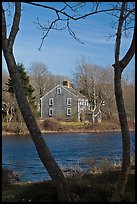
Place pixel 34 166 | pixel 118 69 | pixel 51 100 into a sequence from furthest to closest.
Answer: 1. pixel 51 100
2. pixel 34 166
3. pixel 118 69

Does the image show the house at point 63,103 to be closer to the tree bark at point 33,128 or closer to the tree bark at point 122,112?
the tree bark at point 33,128

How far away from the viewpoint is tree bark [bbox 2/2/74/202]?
683 centimetres

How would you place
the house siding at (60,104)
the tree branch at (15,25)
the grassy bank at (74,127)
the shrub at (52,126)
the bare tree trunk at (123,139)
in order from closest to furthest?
the bare tree trunk at (123,139)
the tree branch at (15,25)
the grassy bank at (74,127)
the shrub at (52,126)
the house siding at (60,104)

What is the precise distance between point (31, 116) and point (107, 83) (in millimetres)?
52957

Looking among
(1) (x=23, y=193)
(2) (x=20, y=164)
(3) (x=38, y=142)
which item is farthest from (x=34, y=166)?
(3) (x=38, y=142)

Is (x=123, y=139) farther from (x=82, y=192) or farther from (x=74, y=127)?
(x=74, y=127)

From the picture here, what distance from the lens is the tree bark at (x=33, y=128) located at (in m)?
6.83

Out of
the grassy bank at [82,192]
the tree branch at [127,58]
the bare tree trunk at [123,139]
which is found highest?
the tree branch at [127,58]

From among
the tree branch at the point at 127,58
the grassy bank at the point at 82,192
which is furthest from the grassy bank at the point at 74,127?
the tree branch at the point at 127,58

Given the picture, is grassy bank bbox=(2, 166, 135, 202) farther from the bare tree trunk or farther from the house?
the house

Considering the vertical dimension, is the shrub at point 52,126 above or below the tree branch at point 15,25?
below

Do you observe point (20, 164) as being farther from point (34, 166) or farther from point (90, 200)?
point (90, 200)

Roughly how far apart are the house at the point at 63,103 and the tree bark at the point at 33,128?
2275 inches

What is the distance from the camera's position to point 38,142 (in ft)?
Answer: 22.4
